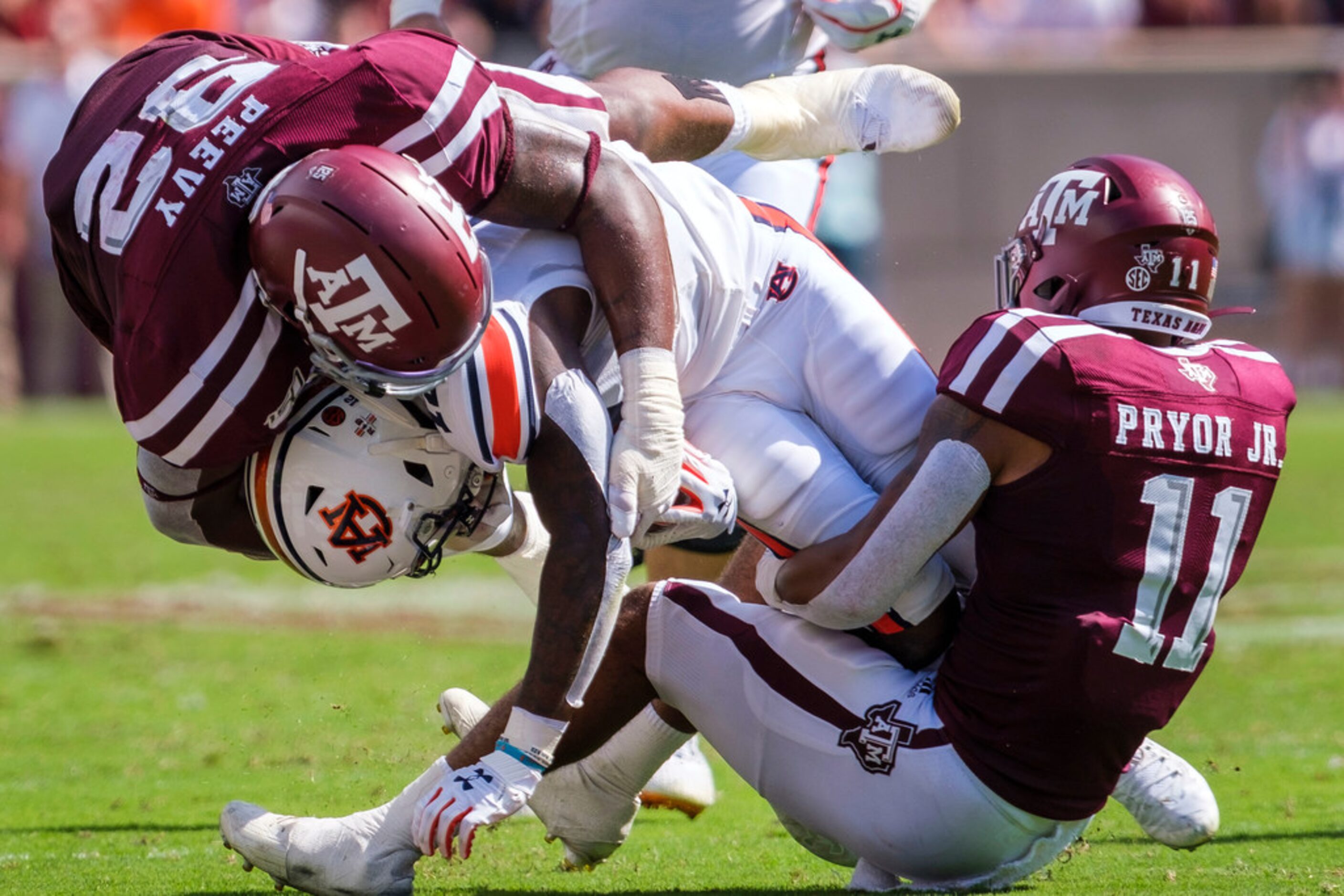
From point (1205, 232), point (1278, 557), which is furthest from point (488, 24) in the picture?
point (1205, 232)

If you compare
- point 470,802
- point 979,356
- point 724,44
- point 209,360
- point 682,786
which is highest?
point 724,44

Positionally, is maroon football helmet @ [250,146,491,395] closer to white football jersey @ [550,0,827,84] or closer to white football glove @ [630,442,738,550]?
white football glove @ [630,442,738,550]

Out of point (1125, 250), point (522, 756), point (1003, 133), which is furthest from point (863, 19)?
point (1003, 133)

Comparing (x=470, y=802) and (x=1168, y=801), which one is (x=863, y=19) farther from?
(x=470, y=802)

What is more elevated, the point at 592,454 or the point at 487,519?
the point at 592,454

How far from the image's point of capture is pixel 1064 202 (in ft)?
10.8

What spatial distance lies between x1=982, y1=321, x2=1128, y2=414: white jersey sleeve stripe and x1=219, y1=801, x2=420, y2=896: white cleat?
129cm

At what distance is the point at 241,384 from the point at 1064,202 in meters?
1.51

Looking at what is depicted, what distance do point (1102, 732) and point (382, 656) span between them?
11.7 ft

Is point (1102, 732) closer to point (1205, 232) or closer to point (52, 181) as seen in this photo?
point (1205, 232)

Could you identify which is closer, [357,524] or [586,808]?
[357,524]

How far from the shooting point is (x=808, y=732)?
3.17 meters

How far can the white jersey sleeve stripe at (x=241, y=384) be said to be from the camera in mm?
2982

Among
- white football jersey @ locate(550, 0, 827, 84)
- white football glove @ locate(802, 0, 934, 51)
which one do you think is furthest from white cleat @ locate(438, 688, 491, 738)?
white football glove @ locate(802, 0, 934, 51)
